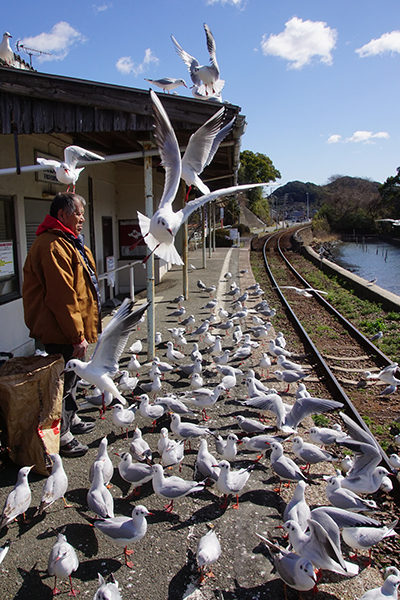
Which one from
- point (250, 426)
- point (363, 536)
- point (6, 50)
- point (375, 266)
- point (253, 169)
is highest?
point (253, 169)

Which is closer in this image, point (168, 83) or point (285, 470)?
point (285, 470)

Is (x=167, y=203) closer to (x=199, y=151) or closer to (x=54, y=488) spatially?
(x=199, y=151)

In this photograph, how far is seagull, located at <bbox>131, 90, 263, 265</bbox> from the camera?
3.57 meters

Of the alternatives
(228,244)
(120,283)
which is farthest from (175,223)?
(228,244)

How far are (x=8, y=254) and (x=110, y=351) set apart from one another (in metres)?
3.46

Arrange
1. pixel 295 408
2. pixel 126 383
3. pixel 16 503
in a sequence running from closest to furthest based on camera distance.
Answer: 1. pixel 16 503
2. pixel 295 408
3. pixel 126 383

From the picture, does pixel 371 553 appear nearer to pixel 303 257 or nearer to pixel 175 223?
pixel 175 223

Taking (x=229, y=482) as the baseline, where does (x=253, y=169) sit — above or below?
above

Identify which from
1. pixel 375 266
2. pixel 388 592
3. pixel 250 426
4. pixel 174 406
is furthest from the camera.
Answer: pixel 375 266

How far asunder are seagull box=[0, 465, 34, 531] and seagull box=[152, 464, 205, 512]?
92 centimetres

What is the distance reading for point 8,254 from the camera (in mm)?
6004

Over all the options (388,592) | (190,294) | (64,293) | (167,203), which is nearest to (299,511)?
(388,592)

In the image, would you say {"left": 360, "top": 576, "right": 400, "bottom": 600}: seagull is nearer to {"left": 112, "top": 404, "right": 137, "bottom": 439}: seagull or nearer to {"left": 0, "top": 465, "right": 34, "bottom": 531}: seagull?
{"left": 0, "top": 465, "right": 34, "bottom": 531}: seagull

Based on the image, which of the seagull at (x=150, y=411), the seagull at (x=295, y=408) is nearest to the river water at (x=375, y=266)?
the seagull at (x=295, y=408)
